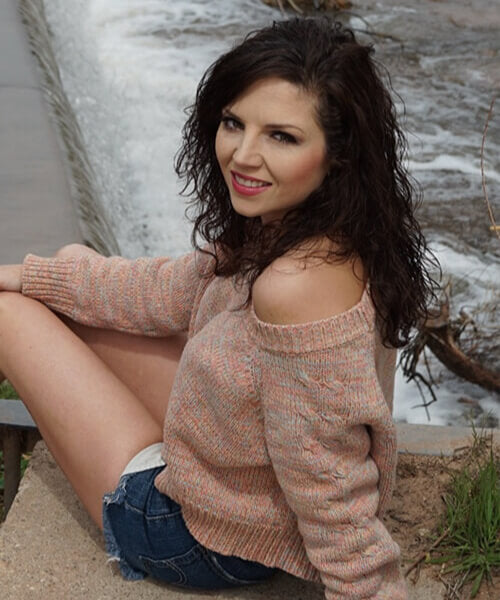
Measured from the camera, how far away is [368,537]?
183cm

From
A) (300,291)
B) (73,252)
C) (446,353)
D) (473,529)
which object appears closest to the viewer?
(300,291)

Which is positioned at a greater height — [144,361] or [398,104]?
[144,361]

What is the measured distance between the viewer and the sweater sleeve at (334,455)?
5.70 ft

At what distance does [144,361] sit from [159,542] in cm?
53

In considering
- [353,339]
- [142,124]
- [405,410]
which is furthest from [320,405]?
Answer: [142,124]

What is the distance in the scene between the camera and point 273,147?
5.88 feet

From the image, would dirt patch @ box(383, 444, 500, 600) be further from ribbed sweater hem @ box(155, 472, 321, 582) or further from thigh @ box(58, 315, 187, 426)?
thigh @ box(58, 315, 187, 426)

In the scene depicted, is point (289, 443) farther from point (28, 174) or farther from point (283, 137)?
point (28, 174)

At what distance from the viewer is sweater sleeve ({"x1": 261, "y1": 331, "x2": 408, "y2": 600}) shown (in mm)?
1736

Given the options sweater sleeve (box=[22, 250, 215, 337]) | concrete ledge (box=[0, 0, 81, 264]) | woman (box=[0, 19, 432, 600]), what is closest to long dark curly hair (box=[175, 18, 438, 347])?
woman (box=[0, 19, 432, 600])

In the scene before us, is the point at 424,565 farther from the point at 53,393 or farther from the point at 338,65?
the point at 338,65

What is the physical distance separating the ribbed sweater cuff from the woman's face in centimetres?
70

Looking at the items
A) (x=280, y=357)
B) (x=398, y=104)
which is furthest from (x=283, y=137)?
(x=398, y=104)

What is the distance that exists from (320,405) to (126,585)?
0.68m
